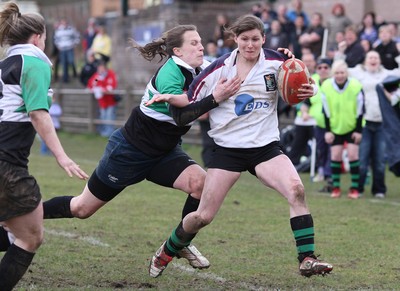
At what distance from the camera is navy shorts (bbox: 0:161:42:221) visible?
5414 mm

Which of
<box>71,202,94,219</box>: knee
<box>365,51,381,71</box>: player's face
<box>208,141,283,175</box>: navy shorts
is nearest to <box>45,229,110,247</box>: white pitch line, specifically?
<box>71,202,94,219</box>: knee

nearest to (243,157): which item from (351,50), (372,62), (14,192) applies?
(14,192)

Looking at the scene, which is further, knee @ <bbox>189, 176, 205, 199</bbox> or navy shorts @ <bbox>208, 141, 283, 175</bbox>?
knee @ <bbox>189, 176, 205, 199</bbox>

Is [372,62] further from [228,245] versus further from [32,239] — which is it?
[32,239]

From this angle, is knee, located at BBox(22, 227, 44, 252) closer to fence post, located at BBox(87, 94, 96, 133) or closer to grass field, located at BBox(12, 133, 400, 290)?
grass field, located at BBox(12, 133, 400, 290)

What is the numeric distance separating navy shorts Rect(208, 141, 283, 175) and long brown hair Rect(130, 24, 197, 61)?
3.08ft

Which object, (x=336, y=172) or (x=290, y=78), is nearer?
(x=290, y=78)

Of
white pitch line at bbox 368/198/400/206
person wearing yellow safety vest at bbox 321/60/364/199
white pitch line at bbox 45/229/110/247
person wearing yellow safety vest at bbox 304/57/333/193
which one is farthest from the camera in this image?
person wearing yellow safety vest at bbox 304/57/333/193

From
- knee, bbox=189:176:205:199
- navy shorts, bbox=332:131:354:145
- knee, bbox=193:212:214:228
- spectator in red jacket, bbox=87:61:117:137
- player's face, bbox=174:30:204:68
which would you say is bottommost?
spectator in red jacket, bbox=87:61:117:137

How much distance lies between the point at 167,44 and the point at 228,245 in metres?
2.23

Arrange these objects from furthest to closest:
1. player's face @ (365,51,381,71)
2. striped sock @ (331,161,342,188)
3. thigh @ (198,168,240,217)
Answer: player's face @ (365,51,381,71)
striped sock @ (331,161,342,188)
thigh @ (198,168,240,217)

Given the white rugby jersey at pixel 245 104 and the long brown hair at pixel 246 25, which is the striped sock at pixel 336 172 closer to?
the white rugby jersey at pixel 245 104

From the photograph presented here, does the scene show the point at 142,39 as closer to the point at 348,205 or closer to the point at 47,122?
the point at 348,205

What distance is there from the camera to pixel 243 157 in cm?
655
